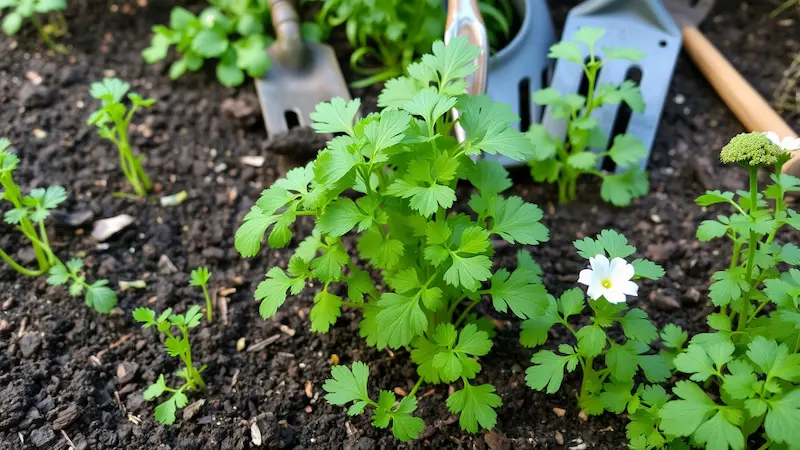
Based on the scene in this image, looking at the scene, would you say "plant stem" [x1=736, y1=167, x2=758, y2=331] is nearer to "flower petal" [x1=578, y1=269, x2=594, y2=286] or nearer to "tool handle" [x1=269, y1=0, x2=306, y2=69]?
"flower petal" [x1=578, y1=269, x2=594, y2=286]

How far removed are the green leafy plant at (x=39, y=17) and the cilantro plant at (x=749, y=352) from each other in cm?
193

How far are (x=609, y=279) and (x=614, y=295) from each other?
0.18 feet

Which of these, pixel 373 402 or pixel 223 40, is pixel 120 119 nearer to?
pixel 223 40

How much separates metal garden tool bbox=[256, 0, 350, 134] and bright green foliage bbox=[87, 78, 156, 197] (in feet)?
1.22

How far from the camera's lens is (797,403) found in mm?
1176

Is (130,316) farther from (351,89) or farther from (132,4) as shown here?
(132,4)

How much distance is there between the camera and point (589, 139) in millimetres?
1914

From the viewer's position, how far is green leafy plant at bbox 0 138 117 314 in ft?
5.32

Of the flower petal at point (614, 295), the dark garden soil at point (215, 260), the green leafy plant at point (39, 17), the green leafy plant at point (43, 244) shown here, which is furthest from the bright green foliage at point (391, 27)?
the flower petal at point (614, 295)

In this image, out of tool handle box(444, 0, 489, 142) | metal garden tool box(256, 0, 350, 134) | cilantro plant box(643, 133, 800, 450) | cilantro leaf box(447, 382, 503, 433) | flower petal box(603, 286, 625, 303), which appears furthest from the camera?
metal garden tool box(256, 0, 350, 134)

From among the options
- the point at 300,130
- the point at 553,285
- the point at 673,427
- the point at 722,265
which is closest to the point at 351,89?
the point at 300,130

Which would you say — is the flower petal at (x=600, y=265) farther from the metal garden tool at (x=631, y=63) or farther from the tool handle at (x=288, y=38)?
the tool handle at (x=288, y=38)

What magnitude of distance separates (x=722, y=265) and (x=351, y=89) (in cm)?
120

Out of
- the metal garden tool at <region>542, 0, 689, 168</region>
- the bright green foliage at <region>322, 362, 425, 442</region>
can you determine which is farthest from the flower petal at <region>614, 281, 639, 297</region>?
the metal garden tool at <region>542, 0, 689, 168</region>
